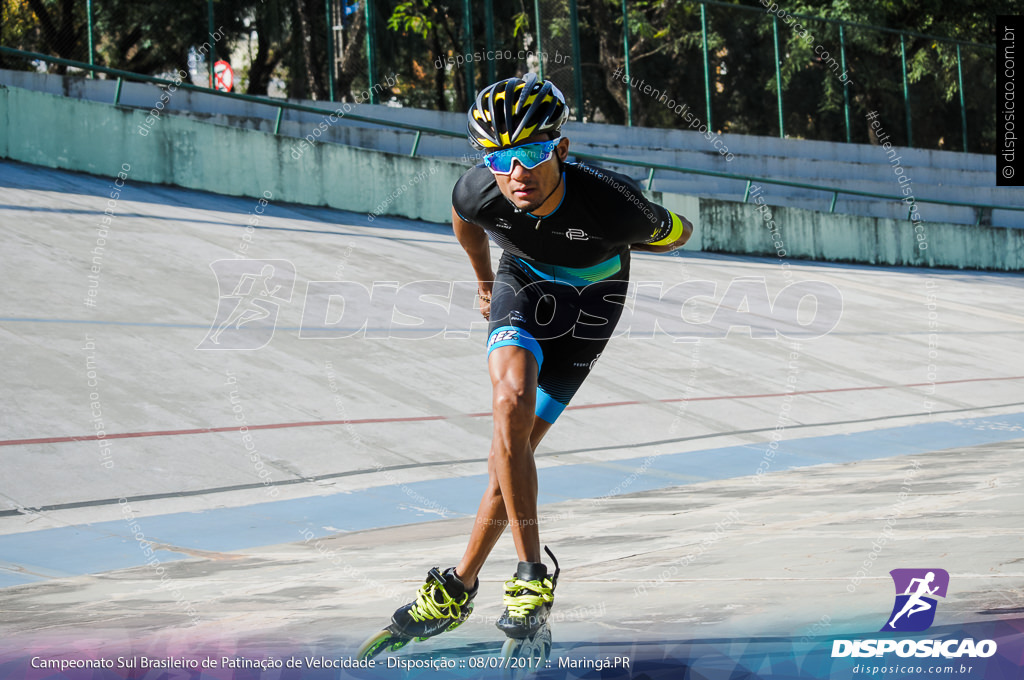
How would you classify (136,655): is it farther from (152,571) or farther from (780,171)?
(780,171)

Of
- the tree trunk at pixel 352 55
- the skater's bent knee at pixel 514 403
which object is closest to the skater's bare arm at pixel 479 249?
the skater's bent knee at pixel 514 403

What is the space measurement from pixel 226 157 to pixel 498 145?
38.0 feet

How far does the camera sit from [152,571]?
152 inches

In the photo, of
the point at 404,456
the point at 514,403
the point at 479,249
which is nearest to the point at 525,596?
the point at 514,403

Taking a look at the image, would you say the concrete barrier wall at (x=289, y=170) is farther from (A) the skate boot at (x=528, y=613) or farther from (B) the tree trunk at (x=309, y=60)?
(A) the skate boot at (x=528, y=613)

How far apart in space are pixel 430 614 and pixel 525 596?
0.28 metres

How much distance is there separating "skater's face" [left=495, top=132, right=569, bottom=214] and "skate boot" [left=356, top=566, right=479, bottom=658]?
1.14 metres

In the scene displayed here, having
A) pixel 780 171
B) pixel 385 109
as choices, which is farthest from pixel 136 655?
pixel 780 171

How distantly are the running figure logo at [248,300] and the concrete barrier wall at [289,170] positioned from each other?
13.3 ft

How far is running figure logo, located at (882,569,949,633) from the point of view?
2564mm

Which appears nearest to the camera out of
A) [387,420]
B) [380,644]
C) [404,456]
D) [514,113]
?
[380,644]

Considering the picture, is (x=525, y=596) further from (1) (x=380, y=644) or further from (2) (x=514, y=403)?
(2) (x=514, y=403)

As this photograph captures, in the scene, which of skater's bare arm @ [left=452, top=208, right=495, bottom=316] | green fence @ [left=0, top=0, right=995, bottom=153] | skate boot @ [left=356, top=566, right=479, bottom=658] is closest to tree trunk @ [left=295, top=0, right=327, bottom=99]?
green fence @ [left=0, top=0, right=995, bottom=153]

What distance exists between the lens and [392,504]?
5227 millimetres
